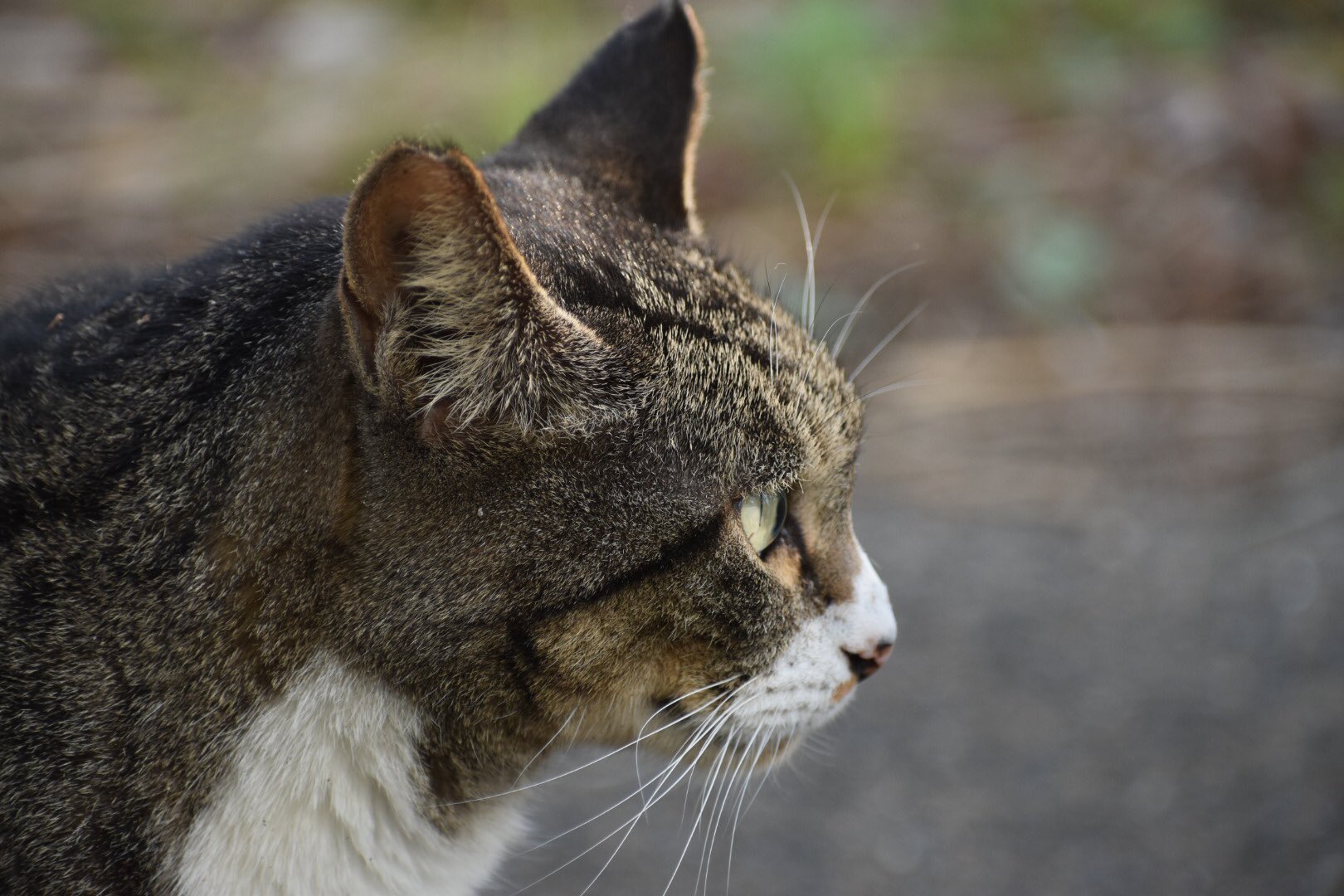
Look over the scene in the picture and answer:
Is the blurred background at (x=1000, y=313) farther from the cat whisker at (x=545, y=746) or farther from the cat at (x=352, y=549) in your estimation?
the cat at (x=352, y=549)

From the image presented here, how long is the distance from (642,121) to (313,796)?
1326mm

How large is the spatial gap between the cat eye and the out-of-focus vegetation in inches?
136

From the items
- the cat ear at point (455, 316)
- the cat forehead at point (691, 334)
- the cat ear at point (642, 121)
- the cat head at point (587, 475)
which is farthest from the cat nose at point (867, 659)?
the cat ear at point (642, 121)

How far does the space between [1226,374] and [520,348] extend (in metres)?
4.17

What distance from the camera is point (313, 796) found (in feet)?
5.91

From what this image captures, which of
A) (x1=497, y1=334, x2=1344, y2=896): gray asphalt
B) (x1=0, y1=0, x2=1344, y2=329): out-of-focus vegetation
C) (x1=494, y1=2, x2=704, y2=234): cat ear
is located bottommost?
(x1=497, y1=334, x2=1344, y2=896): gray asphalt

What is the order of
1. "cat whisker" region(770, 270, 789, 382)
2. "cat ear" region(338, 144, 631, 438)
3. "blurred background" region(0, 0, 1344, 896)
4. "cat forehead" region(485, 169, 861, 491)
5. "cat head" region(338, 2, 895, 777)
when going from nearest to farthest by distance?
"cat ear" region(338, 144, 631, 438)
"cat head" region(338, 2, 895, 777)
"cat forehead" region(485, 169, 861, 491)
"cat whisker" region(770, 270, 789, 382)
"blurred background" region(0, 0, 1344, 896)

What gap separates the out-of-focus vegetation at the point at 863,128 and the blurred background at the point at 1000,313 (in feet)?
0.07

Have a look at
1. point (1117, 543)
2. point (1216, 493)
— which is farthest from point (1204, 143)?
point (1117, 543)

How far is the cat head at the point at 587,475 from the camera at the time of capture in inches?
63.9

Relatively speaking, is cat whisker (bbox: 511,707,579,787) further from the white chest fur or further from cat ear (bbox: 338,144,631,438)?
cat ear (bbox: 338,144,631,438)

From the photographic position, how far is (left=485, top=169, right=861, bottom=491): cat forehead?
1.87 meters

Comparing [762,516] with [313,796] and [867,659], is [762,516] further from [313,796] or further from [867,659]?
[313,796]

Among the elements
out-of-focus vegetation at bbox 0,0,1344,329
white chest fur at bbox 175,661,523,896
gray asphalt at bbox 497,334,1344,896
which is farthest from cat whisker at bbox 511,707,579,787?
out-of-focus vegetation at bbox 0,0,1344,329
